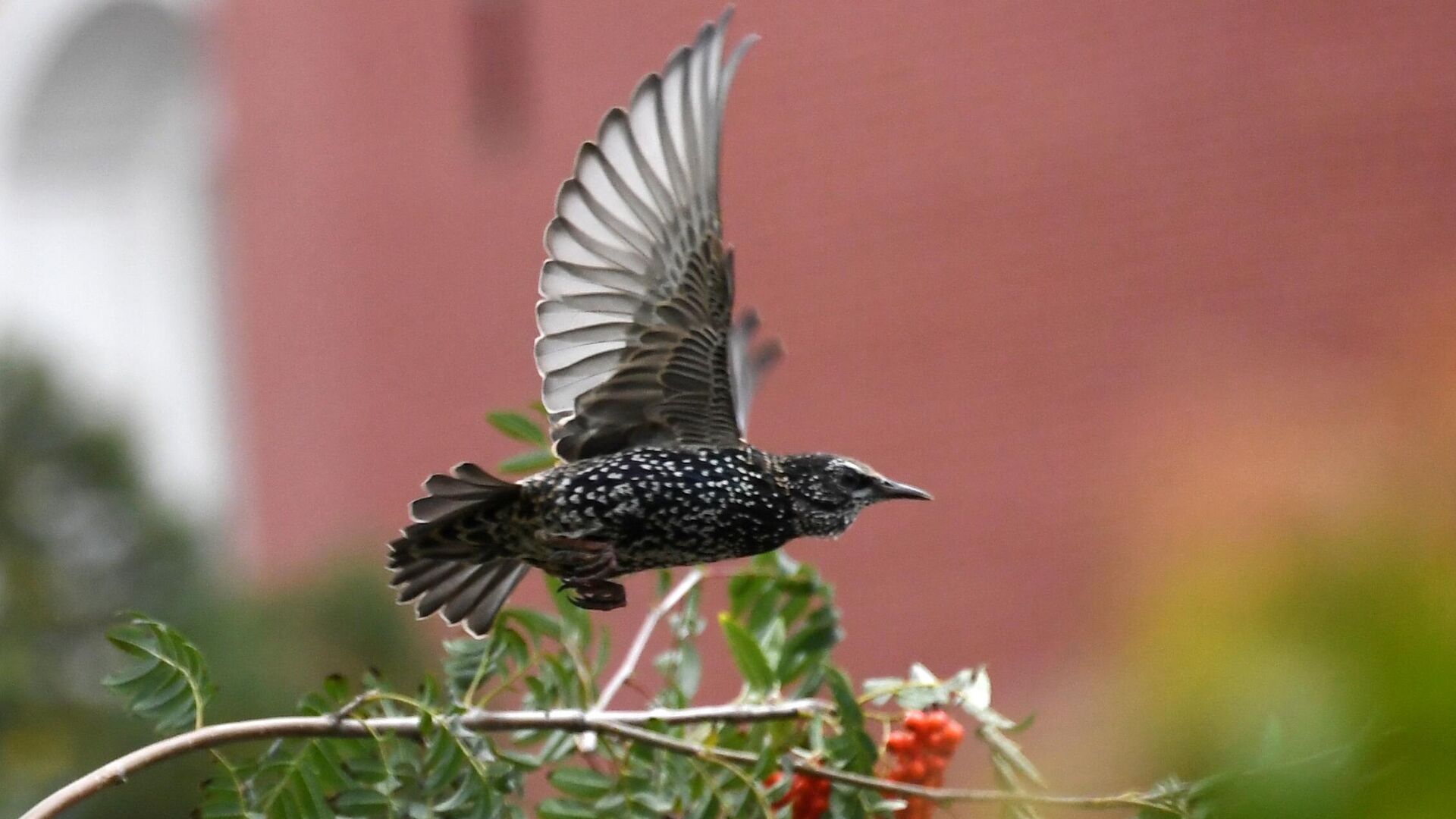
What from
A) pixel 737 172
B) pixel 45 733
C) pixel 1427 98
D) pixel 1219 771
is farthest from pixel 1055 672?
A: pixel 737 172

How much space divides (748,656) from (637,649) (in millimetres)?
166

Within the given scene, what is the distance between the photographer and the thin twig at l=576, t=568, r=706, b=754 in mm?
1854

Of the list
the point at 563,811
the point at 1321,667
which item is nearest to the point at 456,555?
the point at 563,811

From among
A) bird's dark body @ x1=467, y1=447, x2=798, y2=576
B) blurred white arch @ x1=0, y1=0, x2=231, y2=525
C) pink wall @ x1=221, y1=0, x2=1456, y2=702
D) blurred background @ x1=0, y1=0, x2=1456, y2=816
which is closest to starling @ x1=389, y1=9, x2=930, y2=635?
bird's dark body @ x1=467, y1=447, x2=798, y2=576

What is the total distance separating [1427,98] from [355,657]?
15.7 feet

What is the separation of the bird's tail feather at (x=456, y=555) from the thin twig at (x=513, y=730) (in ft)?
0.79

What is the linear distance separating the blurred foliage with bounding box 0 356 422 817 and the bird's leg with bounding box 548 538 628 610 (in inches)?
166

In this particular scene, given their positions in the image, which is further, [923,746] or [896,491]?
[896,491]

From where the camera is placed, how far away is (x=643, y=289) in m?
2.20

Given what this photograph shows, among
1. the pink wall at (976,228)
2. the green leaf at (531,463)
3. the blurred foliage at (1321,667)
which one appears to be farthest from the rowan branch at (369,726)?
the pink wall at (976,228)

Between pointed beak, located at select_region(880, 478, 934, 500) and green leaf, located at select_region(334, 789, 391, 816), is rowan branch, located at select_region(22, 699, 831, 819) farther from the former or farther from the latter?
pointed beak, located at select_region(880, 478, 934, 500)

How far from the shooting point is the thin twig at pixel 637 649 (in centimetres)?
185

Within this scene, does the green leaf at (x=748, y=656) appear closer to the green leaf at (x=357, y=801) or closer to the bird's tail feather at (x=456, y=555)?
the bird's tail feather at (x=456, y=555)

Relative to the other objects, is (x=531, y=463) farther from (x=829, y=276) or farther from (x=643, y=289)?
(x=829, y=276)
